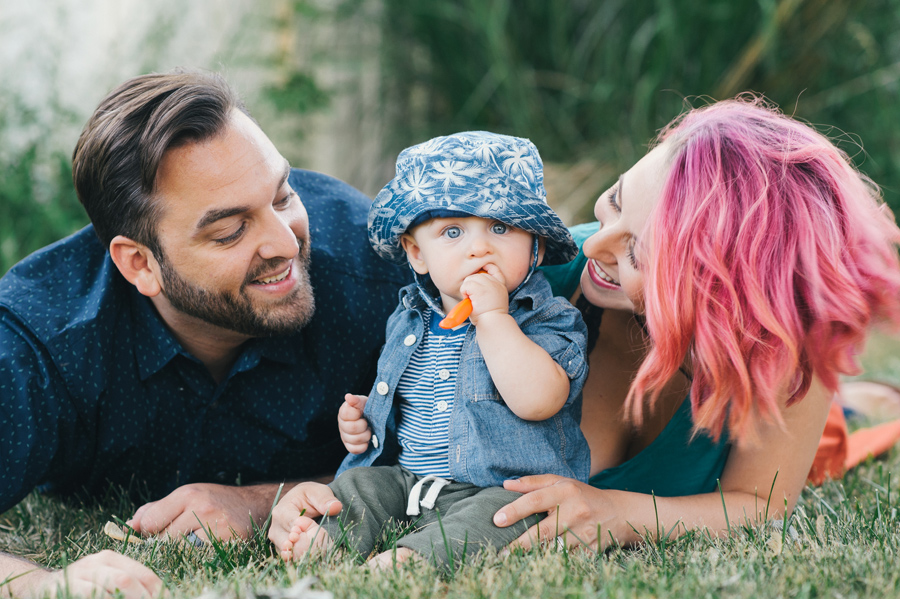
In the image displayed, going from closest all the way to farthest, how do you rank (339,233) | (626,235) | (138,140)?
(626,235) < (138,140) < (339,233)

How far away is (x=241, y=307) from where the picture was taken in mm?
2145

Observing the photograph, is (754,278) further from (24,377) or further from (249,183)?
(24,377)

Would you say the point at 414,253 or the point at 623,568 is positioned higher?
the point at 414,253

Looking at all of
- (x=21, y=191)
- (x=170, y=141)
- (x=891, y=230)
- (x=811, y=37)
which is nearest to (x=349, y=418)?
(x=170, y=141)

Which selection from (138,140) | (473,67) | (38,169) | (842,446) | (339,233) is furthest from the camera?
(473,67)

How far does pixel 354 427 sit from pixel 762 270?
955 mm

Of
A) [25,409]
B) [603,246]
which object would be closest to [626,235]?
[603,246]

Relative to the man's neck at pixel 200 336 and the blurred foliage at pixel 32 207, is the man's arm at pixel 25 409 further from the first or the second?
the blurred foliage at pixel 32 207

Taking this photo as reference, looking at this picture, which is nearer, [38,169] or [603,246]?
[603,246]

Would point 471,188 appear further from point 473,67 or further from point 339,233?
point 473,67

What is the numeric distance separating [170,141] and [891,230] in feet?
5.51

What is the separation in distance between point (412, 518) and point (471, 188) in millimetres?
736

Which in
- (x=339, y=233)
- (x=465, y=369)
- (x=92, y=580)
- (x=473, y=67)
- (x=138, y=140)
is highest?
(x=473, y=67)

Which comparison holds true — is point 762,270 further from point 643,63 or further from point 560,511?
point 643,63
